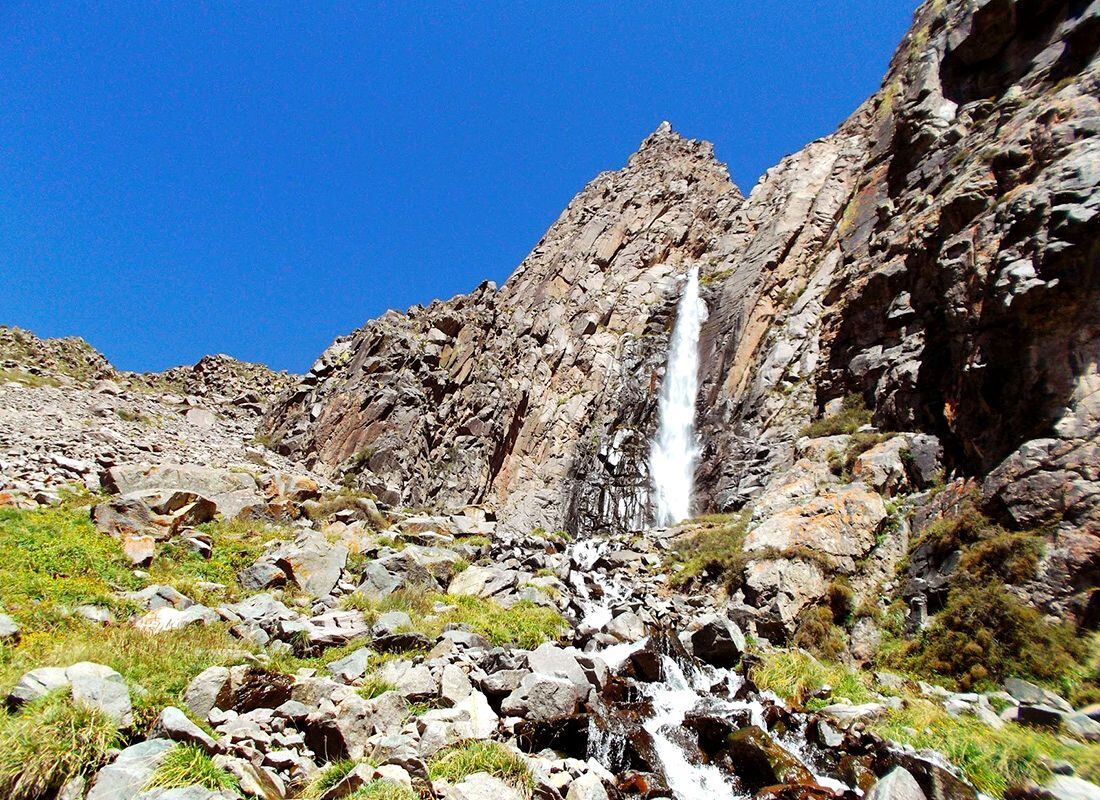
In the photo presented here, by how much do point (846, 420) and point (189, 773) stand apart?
75.9 ft

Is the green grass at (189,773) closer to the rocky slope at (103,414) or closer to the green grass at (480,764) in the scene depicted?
the green grass at (480,764)

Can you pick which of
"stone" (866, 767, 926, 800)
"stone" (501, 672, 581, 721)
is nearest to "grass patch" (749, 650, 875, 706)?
"stone" (866, 767, 926, 800)

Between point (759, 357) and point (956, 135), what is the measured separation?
1346 cm

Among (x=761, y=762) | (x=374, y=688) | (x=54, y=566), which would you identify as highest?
(x=54, y=566)

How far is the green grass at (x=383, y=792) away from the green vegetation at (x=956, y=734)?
754 cm

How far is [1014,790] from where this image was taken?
23.1ft

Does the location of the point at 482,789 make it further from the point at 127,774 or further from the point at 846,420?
the point at 846,420

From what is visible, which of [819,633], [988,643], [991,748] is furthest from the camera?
[819,633]

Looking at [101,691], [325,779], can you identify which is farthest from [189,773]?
[101,691]

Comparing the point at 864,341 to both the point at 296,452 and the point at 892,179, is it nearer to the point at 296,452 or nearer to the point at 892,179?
the point at 892,179

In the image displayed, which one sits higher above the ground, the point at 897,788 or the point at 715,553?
the point at 715,553

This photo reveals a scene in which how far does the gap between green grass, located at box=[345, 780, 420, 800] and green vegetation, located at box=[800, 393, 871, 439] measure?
2076cm

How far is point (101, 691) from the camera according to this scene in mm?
5773

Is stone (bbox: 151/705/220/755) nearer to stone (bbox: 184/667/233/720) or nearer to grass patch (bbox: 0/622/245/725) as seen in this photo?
grass patch (bbox: 0/622/245/725)
